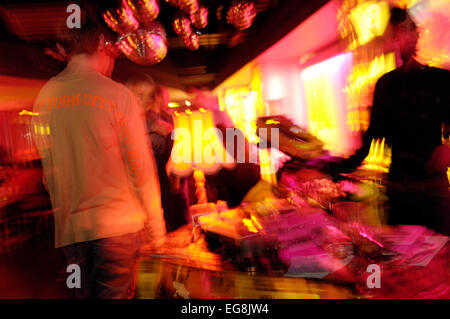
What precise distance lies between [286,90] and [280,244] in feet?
17.9

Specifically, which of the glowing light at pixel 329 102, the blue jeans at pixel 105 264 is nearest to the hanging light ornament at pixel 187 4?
the blue jeans at pixel 105 264

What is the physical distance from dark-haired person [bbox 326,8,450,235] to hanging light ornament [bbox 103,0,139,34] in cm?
174

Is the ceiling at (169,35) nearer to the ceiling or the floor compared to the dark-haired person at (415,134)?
nearer to the ceiling

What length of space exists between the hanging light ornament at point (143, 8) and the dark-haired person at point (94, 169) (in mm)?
1076

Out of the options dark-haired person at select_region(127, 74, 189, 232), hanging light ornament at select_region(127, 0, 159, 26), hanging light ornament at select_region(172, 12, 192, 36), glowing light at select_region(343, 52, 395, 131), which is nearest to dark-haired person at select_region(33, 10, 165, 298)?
dark-haired person at select_region(127, 74, 189, 232)

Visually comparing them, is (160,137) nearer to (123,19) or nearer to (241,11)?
(123,19)

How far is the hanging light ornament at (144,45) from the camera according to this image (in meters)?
2.39

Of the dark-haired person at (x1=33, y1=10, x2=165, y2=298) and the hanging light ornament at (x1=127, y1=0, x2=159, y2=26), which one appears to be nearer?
the dark-haired person at (x1=33, y1=10, x2=165, y2=298)

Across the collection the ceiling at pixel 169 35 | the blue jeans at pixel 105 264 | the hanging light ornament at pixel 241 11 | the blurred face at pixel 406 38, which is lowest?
the blue jeans at pixel 105 264

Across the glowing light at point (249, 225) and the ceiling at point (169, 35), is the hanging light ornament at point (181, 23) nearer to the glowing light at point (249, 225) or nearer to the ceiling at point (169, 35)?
the ceiling at point (169, 35)

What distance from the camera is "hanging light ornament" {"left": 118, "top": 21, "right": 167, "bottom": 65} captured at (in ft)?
7.84

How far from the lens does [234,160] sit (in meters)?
2.63

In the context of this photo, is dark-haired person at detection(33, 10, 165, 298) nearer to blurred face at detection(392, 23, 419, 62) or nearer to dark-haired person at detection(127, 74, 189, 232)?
dark-haired person at detection(127, 74, 189, 232)
